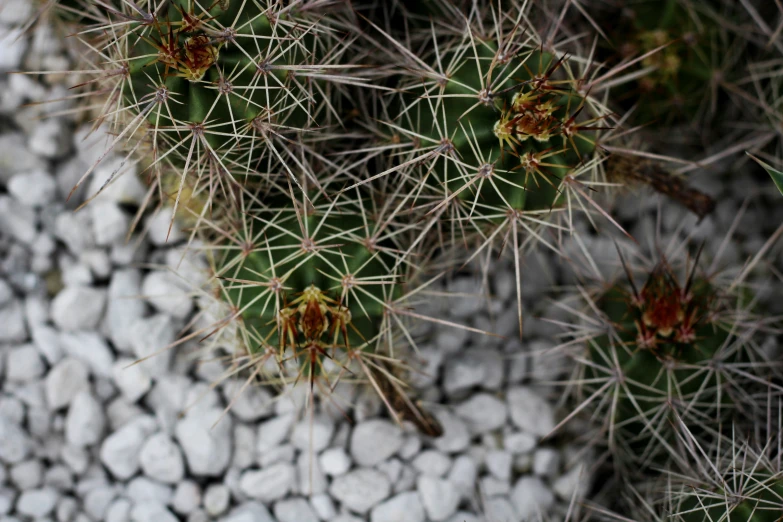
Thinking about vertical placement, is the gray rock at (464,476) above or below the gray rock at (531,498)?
above

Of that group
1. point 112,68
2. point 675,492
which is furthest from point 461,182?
point 675,492

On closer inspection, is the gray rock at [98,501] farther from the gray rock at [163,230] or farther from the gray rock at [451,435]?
the gray rock at [451,435]

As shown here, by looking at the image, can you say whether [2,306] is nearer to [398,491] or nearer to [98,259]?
[98,259]

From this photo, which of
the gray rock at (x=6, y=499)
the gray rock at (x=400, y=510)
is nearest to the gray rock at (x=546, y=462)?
the gray rock at (x=400, y=510)

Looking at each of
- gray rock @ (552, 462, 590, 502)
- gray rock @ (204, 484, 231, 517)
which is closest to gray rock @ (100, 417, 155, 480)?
gray rock @ (204, 484, 231, 517)

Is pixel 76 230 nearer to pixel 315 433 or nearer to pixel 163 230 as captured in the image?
pixel 163 230
